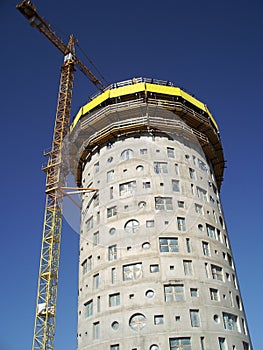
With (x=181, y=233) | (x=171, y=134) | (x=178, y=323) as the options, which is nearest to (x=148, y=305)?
(x=178, y=323)

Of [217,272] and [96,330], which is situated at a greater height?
[217,272]

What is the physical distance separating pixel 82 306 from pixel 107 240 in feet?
19.7

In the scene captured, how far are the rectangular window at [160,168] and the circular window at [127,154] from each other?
2.73m

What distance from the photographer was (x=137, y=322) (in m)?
26.3

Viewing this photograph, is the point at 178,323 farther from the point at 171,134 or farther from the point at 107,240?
the point at 171,134

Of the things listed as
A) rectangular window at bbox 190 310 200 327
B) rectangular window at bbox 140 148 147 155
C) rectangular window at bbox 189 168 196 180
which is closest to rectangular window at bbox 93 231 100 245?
rectangular window at bbox 140 148 147 155

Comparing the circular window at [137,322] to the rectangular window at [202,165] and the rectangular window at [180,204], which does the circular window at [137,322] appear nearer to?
the rectangular window at [180,204]

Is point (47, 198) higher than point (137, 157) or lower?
higher

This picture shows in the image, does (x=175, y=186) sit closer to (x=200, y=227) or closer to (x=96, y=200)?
(x=200, y=227)

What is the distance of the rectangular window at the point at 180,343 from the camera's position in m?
25.1

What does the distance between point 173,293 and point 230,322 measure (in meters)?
5.18

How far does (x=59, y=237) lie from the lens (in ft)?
156

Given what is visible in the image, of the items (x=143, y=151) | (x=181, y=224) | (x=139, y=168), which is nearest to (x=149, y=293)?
(x=181, y=224)

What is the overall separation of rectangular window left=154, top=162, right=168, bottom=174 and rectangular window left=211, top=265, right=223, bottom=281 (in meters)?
9.45
